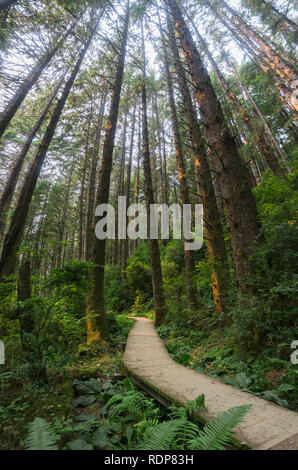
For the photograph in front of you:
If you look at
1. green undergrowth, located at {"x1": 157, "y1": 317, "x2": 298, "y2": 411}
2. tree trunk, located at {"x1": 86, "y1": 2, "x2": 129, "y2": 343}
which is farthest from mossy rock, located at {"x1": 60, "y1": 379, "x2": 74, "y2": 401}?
tree trunk, located at {"x1": 86, "y1": 2, "x2": 129, "y2": 343}

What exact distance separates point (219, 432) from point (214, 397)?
922 millimetres

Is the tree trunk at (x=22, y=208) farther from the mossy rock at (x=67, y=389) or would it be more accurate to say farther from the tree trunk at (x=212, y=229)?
the tree trunk at (x=212, y=229)

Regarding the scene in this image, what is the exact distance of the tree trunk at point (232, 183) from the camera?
4402 mm

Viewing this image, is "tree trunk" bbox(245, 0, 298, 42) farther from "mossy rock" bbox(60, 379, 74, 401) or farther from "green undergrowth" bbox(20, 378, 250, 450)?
"mossy rock" bbox(60, 379, 74, 401)

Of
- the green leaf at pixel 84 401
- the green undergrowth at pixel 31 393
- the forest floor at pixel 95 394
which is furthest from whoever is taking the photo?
the green leaf at pixel 84 401

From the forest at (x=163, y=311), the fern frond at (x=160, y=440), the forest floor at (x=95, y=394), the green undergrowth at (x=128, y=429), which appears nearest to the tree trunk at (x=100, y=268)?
the forest at (x=163, y=311)

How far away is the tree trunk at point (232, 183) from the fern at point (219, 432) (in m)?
2.83

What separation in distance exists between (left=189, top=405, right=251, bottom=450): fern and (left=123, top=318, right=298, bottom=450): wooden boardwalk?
0.50 feet

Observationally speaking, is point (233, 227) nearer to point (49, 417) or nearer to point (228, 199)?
point (228, 199)

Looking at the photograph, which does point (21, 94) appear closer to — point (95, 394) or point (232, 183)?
point (232, 183)

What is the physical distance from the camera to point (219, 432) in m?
1.59

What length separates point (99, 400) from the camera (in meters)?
2.97

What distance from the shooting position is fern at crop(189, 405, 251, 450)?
1.52 metres
